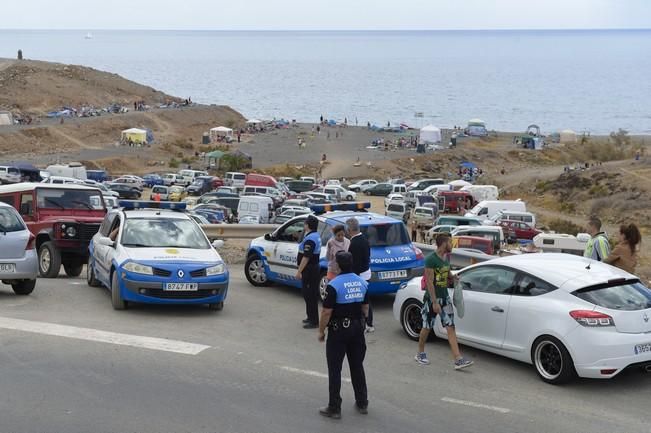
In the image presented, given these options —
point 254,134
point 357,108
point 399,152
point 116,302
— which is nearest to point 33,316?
point 116,302

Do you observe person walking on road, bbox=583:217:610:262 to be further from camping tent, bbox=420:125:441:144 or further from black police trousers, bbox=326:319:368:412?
camping tent, bbox=420:125:441:144

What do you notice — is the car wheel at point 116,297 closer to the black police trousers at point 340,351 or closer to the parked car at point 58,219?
the parked car at point 58,219

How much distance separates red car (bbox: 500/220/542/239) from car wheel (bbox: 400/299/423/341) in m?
28.5

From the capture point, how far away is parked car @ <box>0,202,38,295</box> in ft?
41.4

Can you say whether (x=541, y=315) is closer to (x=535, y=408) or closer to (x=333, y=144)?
(x=535, y=408)

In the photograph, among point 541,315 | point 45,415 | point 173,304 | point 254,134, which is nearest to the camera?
point 45,415

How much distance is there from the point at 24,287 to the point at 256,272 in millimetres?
3646

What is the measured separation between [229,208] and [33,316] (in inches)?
1381

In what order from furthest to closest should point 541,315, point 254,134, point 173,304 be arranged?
point 254,134, point 173,304, point 541,315

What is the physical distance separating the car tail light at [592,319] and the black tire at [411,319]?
242cm

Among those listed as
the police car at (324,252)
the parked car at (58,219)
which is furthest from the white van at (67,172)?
the police car at (324,252)

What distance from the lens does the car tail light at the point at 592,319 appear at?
8656 mm

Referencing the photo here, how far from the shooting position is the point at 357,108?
7101 inches

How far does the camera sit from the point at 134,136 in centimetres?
8494
